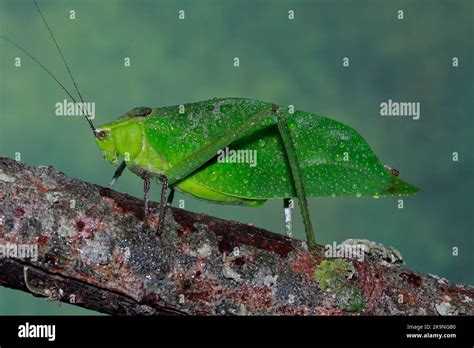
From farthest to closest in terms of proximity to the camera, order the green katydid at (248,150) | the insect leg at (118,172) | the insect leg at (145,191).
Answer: the insect leg at (118,172)
the green katydid at (248,150)
the insect leg at (145,191)

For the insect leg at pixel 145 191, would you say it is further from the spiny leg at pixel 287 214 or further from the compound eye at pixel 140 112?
the spiny leg at pixel 287 214

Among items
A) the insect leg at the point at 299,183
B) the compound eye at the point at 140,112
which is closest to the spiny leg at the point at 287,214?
the insect leg at the point at 299,183

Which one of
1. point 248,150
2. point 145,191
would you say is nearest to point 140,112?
point 248,150

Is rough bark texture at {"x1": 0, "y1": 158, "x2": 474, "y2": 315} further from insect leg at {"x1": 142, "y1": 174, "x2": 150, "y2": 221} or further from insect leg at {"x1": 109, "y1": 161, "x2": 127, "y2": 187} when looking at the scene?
insect leg at {"x1": 109, "y1": 161, "x2": 127, "y2": 187}

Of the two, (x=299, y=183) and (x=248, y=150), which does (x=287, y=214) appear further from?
(x=299, y=183)

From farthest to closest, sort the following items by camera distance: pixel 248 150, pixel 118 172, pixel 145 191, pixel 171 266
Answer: pixel 118 172 → pixel 248 150 → pixel 145 191 → pixel 171 266

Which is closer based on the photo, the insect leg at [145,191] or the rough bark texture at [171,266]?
the rough bark texture at [171,266]

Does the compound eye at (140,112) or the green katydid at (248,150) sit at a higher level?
the compound eye at (140,112)
